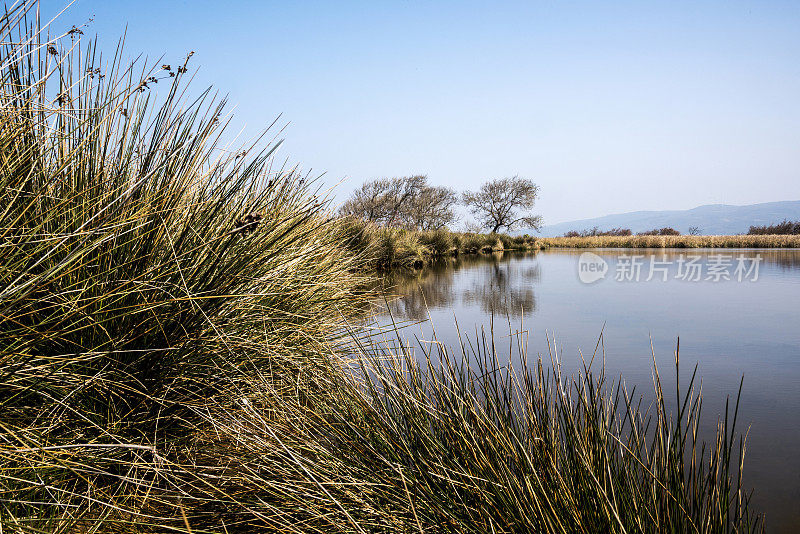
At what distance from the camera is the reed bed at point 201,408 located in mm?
925

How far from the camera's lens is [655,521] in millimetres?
858

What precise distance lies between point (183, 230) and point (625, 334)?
3.77 metres

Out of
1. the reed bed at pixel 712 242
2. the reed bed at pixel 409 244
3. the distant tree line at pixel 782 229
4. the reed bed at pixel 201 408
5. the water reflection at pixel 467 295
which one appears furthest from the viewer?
the distant tree line at pixel 782 229

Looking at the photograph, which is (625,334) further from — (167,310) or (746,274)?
(746,274)

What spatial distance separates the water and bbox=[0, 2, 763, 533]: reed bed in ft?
1.22

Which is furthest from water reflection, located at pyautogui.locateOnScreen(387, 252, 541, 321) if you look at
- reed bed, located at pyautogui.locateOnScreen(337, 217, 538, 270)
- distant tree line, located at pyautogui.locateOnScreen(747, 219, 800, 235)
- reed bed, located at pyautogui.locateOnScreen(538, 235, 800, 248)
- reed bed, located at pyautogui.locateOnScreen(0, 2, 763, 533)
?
distant tree line, located at pyautogui.locateOnScreen(747, 219, 800, 235)

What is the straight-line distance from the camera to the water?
201 centimetres

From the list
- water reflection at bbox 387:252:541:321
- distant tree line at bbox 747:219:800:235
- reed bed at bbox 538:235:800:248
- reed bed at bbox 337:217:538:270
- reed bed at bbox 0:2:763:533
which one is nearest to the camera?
reed bed at bbox 0:2:763:533

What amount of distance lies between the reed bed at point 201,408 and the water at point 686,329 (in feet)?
1.22

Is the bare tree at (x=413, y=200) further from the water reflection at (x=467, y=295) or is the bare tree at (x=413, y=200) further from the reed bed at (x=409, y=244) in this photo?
the water reflection at (x=467, y=295)

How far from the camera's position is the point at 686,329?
4215 millimetres

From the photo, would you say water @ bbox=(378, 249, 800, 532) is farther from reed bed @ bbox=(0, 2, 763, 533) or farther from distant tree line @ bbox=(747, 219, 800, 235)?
distant tree line @ bbox=(747, 219, 800, 235)

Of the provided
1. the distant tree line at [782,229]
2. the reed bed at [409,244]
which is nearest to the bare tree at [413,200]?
the reed bed at [409,244]

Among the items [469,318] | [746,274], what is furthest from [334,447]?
[746,274]
